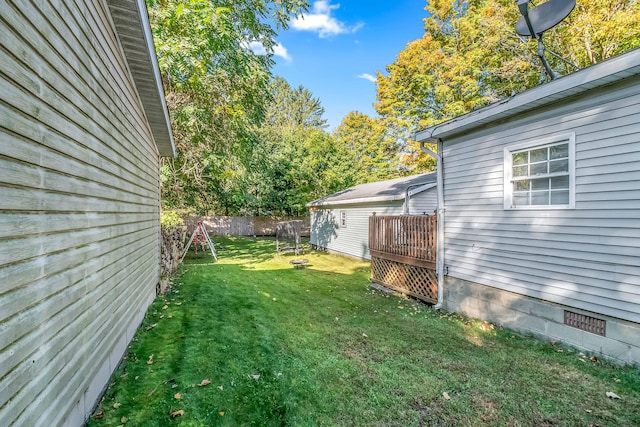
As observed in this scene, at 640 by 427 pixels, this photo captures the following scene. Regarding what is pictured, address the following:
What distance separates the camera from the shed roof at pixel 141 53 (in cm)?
341

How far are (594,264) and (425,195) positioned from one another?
6.62 meters

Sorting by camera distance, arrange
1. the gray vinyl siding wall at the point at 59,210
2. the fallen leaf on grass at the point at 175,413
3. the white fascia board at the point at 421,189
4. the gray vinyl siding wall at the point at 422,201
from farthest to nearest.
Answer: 1. the gray vinyl siding wall at the point at 422,201
2. the white fascia board at the point at 421,189
3. the fallen leaf on grass at the point at 175,413
4. the gray vinyl siding wall at the point at 59,210

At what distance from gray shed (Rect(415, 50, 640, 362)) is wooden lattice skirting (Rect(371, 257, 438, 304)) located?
0.69 metres

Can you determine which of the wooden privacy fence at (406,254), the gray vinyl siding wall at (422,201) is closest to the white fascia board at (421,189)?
A: the gray vinyl siding wall at (422,201)

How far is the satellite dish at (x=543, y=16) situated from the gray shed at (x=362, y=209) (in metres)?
5.55

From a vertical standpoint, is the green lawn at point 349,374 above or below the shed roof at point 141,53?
below

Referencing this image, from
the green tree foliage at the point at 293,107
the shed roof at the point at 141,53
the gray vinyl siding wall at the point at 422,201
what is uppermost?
the green tree foliage at the point at 293,107

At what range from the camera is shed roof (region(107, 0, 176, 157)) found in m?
3.41

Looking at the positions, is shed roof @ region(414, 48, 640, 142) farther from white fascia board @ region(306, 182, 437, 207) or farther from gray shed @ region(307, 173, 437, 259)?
gray shed @ region(307, 173, 437, 259)

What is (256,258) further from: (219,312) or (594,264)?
(594,264)

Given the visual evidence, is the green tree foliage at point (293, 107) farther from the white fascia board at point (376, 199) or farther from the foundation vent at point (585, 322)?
the foundation vent at point (585, 322)

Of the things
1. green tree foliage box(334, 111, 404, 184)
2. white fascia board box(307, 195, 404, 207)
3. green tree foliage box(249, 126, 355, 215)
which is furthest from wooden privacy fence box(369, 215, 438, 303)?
green tree foliage box(334, 111, 404, 184)

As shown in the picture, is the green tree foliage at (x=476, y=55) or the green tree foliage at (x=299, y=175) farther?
the green tree foliage at (x=299, y=175)

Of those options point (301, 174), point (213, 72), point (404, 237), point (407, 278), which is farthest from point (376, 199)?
point (301, 174)
